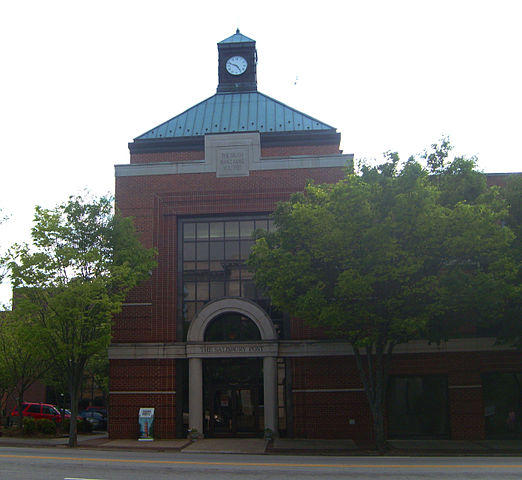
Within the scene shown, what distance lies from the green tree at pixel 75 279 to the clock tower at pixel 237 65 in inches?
482

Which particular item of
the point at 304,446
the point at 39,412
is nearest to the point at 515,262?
the point at 304,446

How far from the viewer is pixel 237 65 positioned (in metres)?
32.8

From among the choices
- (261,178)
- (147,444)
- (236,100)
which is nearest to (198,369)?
(147,444)

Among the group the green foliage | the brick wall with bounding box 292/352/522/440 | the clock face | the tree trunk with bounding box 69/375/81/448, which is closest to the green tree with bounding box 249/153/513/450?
the brick wall with bounding box 292/352/522/440

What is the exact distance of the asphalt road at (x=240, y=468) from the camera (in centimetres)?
1282

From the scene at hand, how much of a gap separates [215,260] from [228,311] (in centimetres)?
247

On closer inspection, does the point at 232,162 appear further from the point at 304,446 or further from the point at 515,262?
the point at 515,262

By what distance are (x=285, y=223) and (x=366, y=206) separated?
308 cm

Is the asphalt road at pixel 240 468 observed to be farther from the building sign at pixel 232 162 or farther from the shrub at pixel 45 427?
the building sign at pixel 232 162

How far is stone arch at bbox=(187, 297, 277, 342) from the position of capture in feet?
82.6

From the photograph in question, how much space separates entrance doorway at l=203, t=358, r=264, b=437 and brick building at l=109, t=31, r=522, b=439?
4cm

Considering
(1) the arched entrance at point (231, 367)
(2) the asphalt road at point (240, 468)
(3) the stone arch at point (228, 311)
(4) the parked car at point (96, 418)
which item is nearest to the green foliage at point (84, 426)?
(4) the parked car at point (96, 418)

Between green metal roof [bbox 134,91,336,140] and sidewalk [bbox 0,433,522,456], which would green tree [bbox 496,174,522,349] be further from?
green metal roof [bbox 134,91,336,140]

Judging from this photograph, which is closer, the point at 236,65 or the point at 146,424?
the point at 146,424
